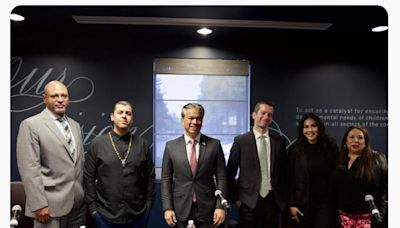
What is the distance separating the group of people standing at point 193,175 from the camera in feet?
3.91

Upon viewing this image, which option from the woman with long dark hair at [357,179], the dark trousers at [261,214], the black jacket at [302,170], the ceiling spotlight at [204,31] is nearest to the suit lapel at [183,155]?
the dark trousers at [261,214]

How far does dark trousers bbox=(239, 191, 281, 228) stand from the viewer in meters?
1.38

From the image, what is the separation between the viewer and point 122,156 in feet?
4.23

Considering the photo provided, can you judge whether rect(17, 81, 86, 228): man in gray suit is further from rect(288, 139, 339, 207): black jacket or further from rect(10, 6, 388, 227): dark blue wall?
rect(10, 6, 388, 227): dark blue wall

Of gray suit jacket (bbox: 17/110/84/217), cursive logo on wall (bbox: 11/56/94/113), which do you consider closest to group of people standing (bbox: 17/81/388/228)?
gray suit jacket (bbox: 17/110/84/217)

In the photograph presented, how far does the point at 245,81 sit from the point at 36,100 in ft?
4.65

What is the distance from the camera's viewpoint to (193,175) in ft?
4.22

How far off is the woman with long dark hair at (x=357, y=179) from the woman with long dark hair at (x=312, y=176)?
0.15 ft

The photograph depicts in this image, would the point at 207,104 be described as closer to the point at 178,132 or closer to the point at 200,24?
the point at 178,132

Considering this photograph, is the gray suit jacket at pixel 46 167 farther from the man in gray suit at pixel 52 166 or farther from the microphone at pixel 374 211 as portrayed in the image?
the microphone at pixel 374 211

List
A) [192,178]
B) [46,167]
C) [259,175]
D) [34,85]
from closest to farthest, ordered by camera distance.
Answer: [46,167] < [192,178] < [259,175] < [34,85]

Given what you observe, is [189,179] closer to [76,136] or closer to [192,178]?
[192,178]

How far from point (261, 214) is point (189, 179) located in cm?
35

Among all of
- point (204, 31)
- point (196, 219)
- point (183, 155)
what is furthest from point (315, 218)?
point (204, 31)
